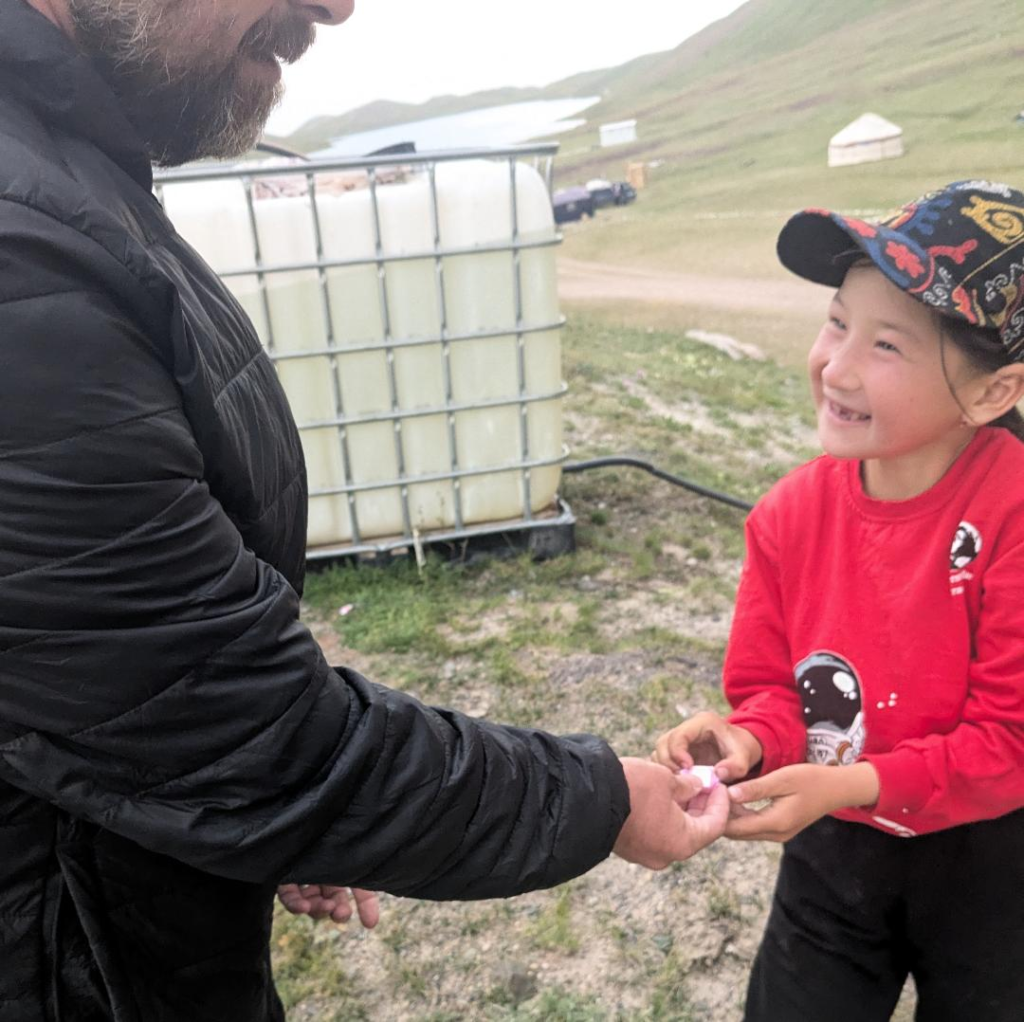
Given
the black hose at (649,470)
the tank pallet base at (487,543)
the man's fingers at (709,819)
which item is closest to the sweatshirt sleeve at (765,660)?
the man's fingers at (709,819)

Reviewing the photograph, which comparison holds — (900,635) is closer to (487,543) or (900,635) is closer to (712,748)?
(712,748)

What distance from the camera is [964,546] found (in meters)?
1.05

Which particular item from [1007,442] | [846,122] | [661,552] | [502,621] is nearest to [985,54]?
[846,122]

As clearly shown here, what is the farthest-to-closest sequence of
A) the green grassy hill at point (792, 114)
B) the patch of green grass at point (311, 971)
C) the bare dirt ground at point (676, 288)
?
the bare dirt ground at point (676, 288), the green grassy hill at point (792, 114), the patch of green grass at point (311, 971)

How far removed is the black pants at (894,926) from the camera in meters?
1.09

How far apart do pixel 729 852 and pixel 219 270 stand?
2.35m

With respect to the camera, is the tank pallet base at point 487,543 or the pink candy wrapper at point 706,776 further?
the tank pallet base at point 487,543

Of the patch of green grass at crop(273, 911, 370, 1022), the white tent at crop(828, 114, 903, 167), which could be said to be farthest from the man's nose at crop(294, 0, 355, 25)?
the white tent at crop(828, 114, 903, 167)

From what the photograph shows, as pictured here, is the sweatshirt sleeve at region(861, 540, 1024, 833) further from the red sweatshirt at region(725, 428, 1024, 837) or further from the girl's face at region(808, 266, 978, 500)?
the girl's face at region(808, 266, 978, 500)

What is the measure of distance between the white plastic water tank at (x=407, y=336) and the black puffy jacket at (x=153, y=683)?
220cm

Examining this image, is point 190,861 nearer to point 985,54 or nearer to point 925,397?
point 925,397

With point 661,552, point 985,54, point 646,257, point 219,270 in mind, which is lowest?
point 661,552

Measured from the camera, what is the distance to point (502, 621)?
3.16 meters

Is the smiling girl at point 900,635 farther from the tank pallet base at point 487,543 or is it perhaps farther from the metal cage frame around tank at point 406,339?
the tank pallet base at point 487,543
